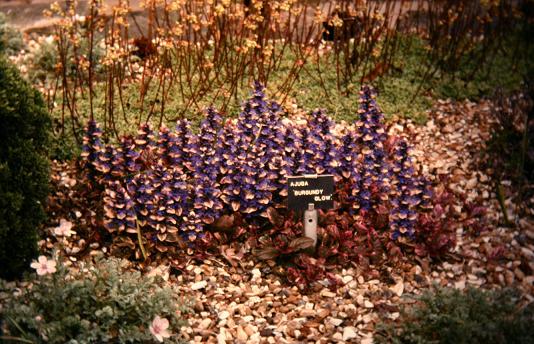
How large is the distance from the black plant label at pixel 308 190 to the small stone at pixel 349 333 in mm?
721

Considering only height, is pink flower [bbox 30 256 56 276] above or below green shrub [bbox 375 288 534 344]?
above

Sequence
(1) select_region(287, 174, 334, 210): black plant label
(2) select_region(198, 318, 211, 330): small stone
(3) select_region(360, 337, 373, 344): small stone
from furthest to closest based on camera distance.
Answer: (1) select_region(287, 174, 334, 210): black plant label → (2) select_region(198, 318, 211, 330): small stone → (3) select_region(360, 337, 373, 344): small stone

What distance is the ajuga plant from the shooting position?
3.75 m

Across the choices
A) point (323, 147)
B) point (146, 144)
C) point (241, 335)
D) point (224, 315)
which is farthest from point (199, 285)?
point (323, 147)

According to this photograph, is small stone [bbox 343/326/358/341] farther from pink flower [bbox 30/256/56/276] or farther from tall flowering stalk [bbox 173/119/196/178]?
pink flower [bbox 30/256/56/276]

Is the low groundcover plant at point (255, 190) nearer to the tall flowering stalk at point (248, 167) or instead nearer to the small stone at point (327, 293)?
the tall flowering stalk at point (248, 167)

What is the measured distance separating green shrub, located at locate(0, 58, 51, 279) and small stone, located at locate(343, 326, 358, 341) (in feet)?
5.94

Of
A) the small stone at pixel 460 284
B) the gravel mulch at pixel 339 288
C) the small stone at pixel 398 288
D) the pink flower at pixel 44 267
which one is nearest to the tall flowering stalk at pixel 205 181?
the gravel mulch at pixel 339 288

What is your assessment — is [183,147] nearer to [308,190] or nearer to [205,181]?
[205,181]

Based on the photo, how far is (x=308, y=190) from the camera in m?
3.59

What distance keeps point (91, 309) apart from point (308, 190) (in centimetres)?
137

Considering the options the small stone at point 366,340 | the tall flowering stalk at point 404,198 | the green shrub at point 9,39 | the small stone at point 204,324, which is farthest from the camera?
the green shrub at point 9,39

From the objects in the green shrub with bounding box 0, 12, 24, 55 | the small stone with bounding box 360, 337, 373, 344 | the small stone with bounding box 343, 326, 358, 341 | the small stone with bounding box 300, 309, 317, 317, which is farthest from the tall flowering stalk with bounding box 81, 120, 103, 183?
the green shrub with bounding box 0, 12, 24, 55

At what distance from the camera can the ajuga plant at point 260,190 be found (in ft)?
12.3
